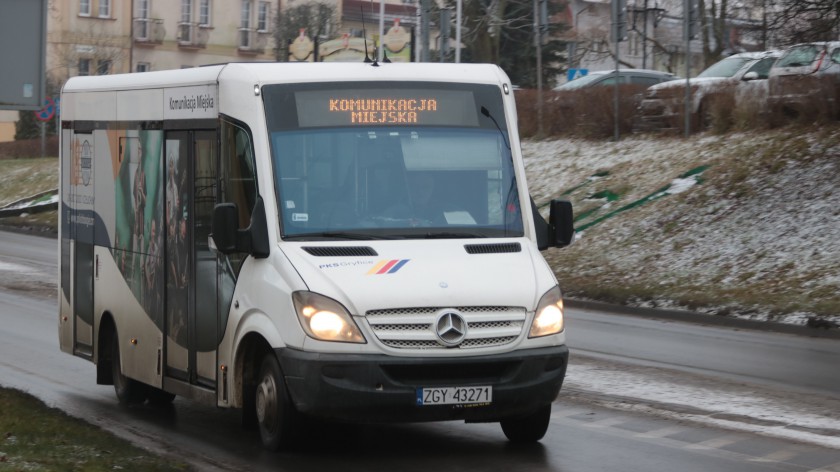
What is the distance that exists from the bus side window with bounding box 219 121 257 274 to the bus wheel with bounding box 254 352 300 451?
2.61 ft

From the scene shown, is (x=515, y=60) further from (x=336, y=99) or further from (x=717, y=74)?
(x=336, y=99)

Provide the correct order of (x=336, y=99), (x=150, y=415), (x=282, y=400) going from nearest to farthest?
(x=282, y=400)
(x=336, y=99)
(x=150, y=415)

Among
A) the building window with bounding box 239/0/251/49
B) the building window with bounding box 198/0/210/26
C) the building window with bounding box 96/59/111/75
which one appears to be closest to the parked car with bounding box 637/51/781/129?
the building window with bounding box 96/59/111/75

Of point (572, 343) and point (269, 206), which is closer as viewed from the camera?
point (269, 206)

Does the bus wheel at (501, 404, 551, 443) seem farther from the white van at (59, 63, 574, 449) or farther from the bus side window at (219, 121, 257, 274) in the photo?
the bus side window at (219, 121, 257, 274)

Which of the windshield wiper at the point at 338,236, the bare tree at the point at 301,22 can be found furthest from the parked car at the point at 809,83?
the bare tree at the point at 301,22

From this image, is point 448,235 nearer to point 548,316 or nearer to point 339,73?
point 548,316

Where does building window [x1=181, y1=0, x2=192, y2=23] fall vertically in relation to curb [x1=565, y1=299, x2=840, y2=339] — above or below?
above

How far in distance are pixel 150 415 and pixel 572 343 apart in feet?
19.3

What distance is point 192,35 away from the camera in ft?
263

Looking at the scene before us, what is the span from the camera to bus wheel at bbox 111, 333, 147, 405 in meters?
11.8

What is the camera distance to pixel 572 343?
16.0 metres

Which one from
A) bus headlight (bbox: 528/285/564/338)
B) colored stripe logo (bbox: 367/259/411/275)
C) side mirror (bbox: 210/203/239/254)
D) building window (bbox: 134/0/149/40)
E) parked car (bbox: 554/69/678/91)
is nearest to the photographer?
colored stripe logo (bbox: 367/259/411/275)

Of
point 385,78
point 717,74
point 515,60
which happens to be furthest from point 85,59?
point 385,78
